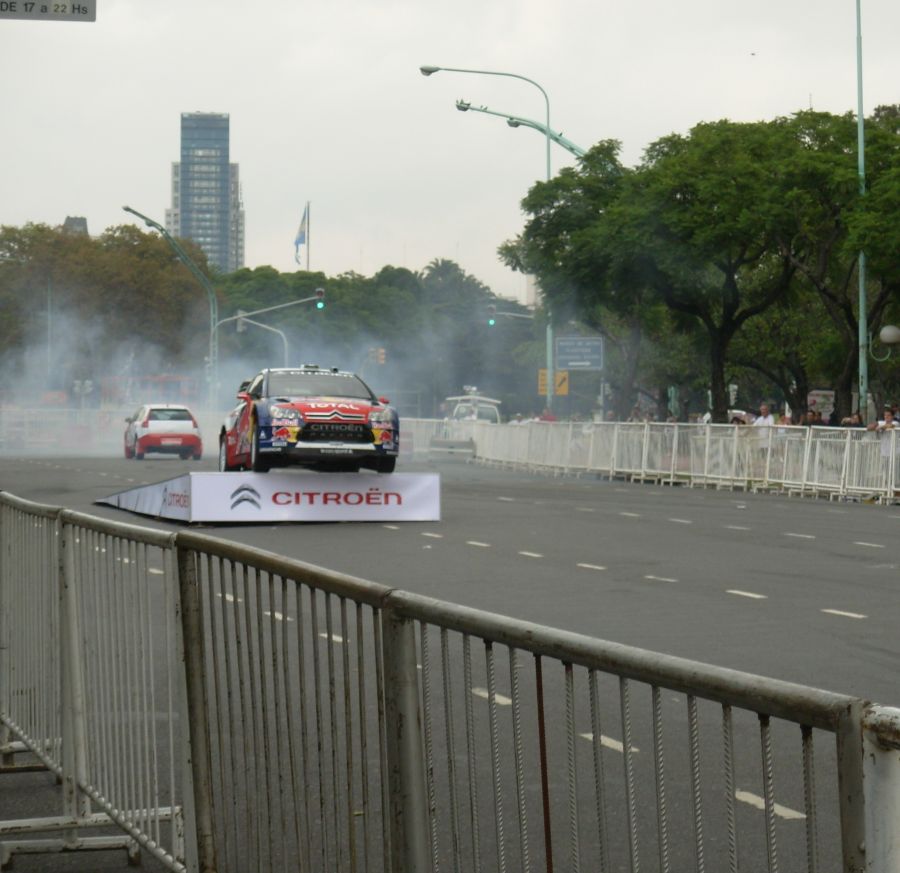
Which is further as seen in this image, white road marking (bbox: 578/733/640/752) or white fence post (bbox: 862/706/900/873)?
white road marking (bbox: 578/733/640/752)

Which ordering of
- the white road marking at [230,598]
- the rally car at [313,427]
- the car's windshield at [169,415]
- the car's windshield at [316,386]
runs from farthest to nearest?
1. the car's windshield at [169,415]
2. the car's windshield at [316,386]
3. the rally car at [313,427]
4. the white road marking at [230,598]

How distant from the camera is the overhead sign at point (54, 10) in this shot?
1131 cm

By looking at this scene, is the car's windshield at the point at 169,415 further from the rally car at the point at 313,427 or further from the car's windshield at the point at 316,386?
the rally car at the point at 313,427

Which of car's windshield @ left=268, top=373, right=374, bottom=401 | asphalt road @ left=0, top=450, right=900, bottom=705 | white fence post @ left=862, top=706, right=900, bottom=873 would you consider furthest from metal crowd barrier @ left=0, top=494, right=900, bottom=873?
car's windshield @ left=268, top=373, right=374, bottom=401

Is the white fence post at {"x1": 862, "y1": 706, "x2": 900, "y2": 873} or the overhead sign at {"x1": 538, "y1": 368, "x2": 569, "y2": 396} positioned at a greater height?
the overhead sign at {"x1": 538, "y1": 368, "x2": 569, "y2": 396}

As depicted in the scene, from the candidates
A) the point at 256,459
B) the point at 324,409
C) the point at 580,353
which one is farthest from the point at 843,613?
the point at 580,353

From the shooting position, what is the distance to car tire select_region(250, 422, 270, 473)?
2252 centimetres

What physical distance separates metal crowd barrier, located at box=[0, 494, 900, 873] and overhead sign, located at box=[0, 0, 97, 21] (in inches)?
220

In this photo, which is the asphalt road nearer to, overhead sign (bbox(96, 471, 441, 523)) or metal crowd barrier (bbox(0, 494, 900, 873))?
overhead sign (bbox(96, 471, 441, 523))

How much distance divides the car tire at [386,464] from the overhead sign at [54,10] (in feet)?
38.7

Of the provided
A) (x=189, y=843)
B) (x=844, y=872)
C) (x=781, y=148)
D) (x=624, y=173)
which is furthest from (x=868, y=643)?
(x=624, y=173)

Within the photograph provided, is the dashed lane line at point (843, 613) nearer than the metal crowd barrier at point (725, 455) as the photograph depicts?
Yes

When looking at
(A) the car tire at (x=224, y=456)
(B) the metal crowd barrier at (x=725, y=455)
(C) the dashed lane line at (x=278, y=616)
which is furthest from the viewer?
(B) the metal crowd barrier at (x=725, y=455)

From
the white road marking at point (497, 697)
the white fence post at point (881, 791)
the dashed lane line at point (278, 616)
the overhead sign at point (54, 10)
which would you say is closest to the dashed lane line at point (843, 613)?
the overhead sign at point (54, 10)
